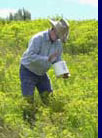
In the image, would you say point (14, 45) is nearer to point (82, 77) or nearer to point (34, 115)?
point (82, 77)

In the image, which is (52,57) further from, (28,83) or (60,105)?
(60,105)

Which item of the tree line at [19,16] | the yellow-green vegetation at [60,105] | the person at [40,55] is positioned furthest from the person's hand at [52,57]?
the tree line at [19,16]

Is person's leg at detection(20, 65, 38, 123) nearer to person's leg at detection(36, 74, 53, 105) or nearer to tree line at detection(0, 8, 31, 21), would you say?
person's leg at detection(36, 74, 53, 105)

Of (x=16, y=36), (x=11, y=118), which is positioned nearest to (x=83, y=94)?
(x=11, y=118)

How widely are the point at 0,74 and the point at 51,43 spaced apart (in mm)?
1457

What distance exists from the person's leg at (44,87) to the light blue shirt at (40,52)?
0.14 m

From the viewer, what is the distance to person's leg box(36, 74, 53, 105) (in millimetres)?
5883

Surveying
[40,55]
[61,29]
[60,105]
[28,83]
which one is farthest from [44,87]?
[61,29]

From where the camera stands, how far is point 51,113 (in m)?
5.32

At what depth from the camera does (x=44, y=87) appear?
596 centimetres

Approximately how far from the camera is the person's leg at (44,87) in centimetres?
588

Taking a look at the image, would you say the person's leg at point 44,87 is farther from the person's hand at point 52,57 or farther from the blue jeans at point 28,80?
the person's hand at point 52,57

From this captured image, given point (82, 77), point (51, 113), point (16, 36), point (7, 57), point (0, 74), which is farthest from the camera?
point (16, 36)

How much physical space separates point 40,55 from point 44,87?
0.48 m
